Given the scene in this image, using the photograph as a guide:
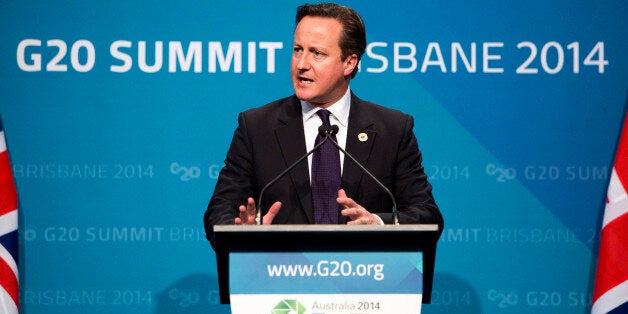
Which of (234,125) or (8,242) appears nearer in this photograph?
(8,242)

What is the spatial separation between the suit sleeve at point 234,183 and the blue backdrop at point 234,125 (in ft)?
3.15

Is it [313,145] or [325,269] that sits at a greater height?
[313,145]

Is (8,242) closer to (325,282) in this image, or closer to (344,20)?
(344,20)

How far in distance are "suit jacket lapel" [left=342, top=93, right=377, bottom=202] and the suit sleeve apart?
0.33 metres

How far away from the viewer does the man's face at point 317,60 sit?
112 inches

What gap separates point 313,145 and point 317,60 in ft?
0.94

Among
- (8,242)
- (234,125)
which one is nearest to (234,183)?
(234,125)

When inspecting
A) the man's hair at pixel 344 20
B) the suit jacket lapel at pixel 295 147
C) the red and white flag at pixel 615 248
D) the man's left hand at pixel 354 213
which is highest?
the man's hair at pixel 344 20

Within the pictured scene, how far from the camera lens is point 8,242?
142 inches

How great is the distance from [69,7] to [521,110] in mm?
2111

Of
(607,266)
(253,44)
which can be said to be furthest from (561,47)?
(253,44)

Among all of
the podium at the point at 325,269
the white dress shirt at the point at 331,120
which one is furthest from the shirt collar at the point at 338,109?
the podium at the point at 325,269

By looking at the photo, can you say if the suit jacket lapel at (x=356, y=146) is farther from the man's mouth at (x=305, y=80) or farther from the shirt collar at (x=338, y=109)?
the man's mouth at (x=305, y=80)

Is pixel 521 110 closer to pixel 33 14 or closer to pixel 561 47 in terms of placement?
pixel 561 47
